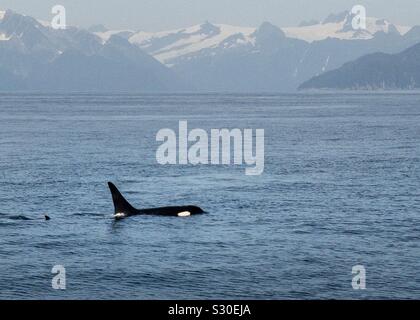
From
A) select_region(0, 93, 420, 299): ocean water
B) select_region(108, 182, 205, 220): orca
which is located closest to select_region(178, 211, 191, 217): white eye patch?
select_region(108, 182, 205, 220): orca

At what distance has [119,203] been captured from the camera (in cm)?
5306

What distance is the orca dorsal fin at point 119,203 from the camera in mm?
52938

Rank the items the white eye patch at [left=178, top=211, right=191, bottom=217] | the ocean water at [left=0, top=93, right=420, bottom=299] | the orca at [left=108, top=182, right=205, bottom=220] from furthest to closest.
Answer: the orca at [left=108, top=182, right=205, bottom=220] < the white eye patch at [left=178, top=211, right=191, bottom=217] < the ocean water at [left=0, top=93, right=420, bottom=299]

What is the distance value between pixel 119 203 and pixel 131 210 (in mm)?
1014

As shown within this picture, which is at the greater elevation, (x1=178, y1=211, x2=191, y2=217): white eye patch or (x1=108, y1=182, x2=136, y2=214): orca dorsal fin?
(x1=108, y1=182, x2=136, y2=214): orca dorsal fin

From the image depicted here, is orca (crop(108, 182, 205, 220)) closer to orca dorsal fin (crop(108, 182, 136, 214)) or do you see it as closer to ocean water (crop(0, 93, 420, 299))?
orca dorsal fin (crop(108, 182, 136, 214))

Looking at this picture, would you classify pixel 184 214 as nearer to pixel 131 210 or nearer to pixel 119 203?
pixel 131 210

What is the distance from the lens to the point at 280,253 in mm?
41312

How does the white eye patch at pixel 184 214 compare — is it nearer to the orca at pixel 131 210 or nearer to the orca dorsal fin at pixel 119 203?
the orca at pixel 131 210

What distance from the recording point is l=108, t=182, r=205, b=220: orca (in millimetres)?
52844

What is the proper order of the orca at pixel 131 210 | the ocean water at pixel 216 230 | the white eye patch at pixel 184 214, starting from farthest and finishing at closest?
1. the orca at pixel 131 210
2. the white eye patch at pixel 184 214
3. the ocean water at pixel 216 230

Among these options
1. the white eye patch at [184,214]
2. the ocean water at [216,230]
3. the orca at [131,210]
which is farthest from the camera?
the orca at [131,210]

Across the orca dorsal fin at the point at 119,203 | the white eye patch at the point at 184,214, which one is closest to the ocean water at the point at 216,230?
the white eye patch at the point at 184,214
